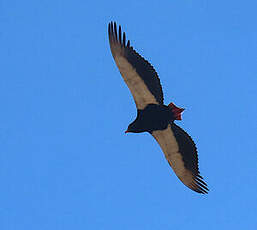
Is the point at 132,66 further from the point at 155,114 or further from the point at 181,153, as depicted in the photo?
the point at 181,153

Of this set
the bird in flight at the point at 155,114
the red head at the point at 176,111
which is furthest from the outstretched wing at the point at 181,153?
the red head at the point at 176,111

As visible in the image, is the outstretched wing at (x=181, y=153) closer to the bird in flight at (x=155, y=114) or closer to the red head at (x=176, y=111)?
the bird in flight at (x=155, y=114)

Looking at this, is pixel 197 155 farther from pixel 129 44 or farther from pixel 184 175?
pixel 129 44

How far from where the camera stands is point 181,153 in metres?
18.4

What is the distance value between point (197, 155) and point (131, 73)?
308cm

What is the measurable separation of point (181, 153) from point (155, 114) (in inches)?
59.1

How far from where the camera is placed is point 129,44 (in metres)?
17.2

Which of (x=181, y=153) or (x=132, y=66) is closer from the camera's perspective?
(x=132, y=66)

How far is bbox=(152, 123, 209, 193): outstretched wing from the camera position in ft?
59.3

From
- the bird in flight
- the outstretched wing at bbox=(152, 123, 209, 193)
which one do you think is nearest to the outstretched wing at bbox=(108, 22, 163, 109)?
the bird in flight

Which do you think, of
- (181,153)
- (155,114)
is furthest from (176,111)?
(181,153)

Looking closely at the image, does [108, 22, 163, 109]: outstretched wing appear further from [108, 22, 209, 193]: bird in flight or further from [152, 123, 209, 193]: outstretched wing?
[152, 123, 209, 193]: outstretched wing

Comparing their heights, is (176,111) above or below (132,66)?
below

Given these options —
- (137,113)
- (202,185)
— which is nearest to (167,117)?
(137,113)
